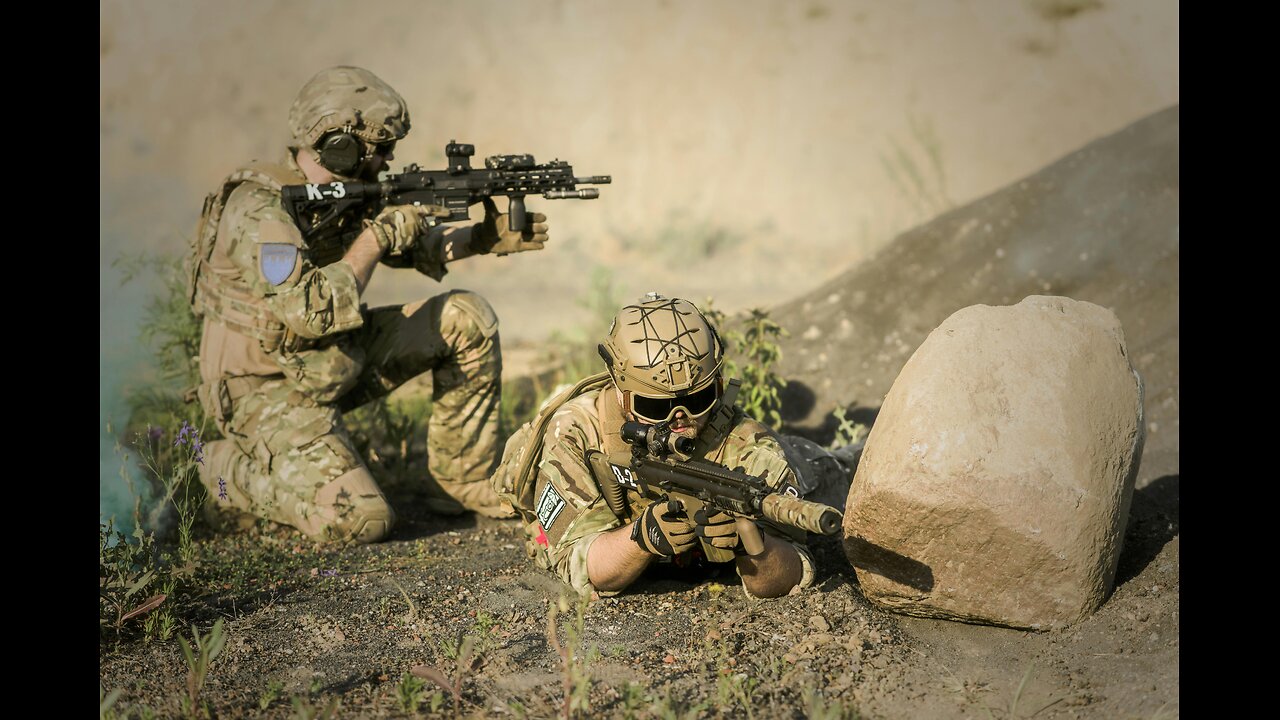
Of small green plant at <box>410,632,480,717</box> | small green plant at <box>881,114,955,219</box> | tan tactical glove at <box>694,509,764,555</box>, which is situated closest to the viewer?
small green plant at <box>410,632,480,717</box>

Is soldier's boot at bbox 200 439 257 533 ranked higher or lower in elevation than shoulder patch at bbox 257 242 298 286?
lower

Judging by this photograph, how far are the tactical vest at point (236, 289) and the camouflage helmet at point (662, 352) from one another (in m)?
2.02

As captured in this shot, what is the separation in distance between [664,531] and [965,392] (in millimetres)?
1081

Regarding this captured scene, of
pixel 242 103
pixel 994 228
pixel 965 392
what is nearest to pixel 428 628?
pixel 965 392

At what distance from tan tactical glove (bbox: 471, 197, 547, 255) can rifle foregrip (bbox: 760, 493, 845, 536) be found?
2.74 meters

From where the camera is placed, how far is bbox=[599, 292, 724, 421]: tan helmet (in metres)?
4.05

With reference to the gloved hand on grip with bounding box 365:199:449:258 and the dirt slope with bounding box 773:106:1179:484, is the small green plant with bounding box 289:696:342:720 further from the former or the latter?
the dirt slope with bounding box 773:106:1179:484

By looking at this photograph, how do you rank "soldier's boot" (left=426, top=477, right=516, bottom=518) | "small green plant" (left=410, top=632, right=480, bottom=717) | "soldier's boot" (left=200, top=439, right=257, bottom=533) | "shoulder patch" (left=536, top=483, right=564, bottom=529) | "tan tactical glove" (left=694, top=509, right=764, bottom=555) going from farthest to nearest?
"soldier's boot" (left=426, top=477, right=516, bottom=518)
"soldier's boot" (left=200, top=439, right=257, bottom=533)
"shoulder patch" (left=536, top=483, right=564, bottom=529)
"tan tactical glove" (left=694, top=509, right=764, bottom=555)
"small green plant" (left=410, top=632, right=480, bottom=717)

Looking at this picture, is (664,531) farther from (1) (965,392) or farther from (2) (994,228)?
(2) (994,228)

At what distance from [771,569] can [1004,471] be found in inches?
34.8

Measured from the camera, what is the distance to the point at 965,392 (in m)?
3.88

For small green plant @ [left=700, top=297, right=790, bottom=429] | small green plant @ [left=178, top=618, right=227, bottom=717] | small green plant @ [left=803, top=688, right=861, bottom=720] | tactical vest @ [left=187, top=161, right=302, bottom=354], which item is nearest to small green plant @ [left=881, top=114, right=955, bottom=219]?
small green plant @ [left=700, top=297, right=790, bottom=429]

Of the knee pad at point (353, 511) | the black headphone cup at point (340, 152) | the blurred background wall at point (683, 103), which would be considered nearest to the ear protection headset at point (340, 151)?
the black headphone cup at point (340, 152)

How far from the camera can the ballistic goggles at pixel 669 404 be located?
4121 millimetres
